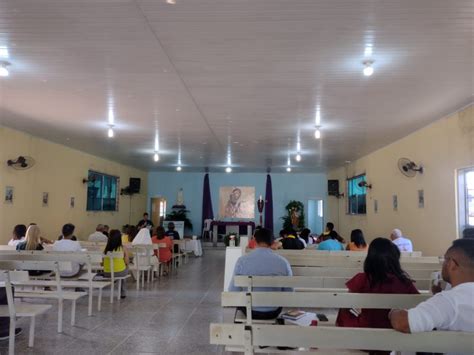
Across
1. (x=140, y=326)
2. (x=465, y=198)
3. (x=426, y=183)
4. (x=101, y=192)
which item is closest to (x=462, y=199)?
(x=465, y=198)

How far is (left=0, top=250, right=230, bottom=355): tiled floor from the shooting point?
3453 millimetres

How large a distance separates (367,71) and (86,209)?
31.0 ft

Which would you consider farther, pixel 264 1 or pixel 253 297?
pixel 264 1

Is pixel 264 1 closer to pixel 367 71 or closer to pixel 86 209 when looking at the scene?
pixel 367 71

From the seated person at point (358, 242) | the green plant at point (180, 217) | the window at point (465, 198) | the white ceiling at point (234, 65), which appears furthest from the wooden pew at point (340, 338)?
the green plant at point (180, 217)

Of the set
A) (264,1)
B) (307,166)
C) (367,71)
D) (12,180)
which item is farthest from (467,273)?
(307,166)

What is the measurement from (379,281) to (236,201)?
14302 mm

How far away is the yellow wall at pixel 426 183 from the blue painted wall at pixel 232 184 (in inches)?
223

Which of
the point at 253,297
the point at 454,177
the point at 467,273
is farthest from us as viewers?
the point at 454,177

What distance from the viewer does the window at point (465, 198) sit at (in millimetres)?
5898

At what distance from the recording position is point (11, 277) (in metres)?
3.07

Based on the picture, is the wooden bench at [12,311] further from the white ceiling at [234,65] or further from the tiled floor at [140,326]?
the white ceiling at [234,65]

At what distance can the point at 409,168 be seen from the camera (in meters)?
7.52

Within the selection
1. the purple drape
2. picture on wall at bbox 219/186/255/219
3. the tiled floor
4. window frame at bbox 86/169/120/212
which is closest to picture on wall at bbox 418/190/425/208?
the tiled floor
